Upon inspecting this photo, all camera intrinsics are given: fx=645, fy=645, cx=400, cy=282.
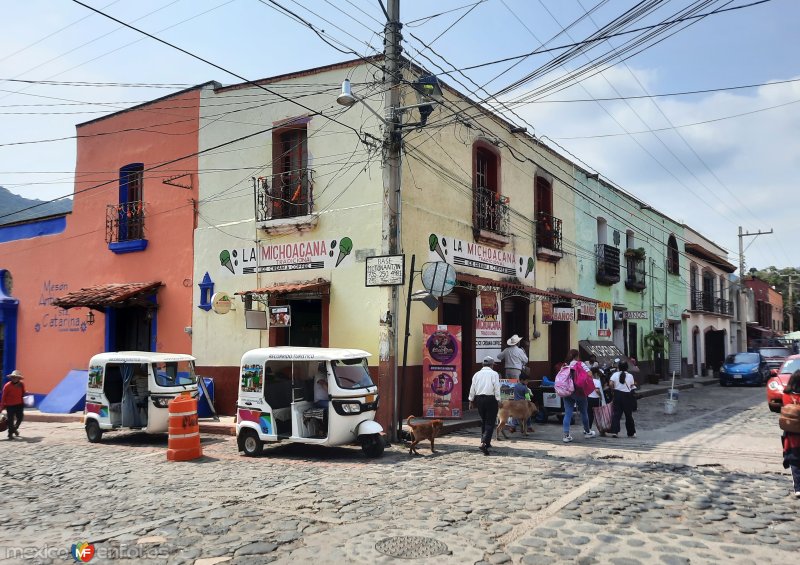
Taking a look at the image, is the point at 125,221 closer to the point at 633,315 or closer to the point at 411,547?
the point at 411,547

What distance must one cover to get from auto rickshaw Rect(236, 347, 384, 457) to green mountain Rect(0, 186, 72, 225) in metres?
11.8

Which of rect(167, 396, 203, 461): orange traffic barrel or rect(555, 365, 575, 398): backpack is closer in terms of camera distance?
rect(167, 396, 203, 461): orange traffic barrel

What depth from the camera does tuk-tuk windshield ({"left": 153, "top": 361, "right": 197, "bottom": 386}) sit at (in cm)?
1293

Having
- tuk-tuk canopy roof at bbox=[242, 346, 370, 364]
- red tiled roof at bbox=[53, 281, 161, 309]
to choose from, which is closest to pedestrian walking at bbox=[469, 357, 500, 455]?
tuk-tuk canopy roof at bbox=[242, 346, 370, 364]

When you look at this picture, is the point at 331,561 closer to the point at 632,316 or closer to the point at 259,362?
the point at 259,362

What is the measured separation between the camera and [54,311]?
64.9ft

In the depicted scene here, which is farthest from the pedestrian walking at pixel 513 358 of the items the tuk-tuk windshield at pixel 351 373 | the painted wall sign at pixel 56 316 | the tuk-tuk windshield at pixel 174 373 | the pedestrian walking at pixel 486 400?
the painted wall sign at pixel 56 316

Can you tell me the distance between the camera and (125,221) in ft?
59.7

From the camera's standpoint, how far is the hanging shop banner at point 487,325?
15719mm

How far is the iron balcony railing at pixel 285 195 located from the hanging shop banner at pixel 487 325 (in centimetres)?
474

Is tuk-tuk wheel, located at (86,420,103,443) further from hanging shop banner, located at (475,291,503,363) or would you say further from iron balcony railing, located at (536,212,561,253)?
iron balcony railing, located at (536,212,561,253)

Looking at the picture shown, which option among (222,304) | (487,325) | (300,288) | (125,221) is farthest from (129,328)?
(487,325)

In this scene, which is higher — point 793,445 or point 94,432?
point 793,445

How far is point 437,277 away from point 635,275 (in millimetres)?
16841
